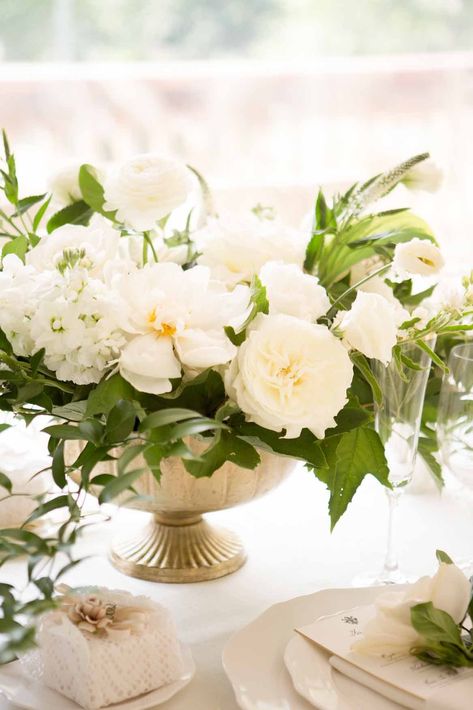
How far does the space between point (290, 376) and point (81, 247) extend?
0.80ft

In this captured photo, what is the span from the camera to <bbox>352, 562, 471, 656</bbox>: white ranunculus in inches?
30.0

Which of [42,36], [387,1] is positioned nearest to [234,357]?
[42,36]

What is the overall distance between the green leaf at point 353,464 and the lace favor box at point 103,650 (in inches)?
8.5

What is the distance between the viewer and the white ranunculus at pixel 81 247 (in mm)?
924

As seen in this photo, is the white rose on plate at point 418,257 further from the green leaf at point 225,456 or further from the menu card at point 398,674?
the menu card at point 398,674

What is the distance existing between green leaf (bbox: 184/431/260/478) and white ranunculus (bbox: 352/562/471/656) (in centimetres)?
17

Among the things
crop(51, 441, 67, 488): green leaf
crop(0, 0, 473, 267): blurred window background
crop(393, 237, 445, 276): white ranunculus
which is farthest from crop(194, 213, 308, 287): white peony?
crop(0, 0, 473, 267): blurred window background

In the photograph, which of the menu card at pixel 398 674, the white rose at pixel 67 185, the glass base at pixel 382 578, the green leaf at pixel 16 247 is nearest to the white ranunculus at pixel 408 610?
the menu card at pixel 398 674

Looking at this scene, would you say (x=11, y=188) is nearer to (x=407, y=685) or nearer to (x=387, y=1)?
(x=407, y=685)

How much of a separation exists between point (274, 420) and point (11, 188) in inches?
16.4

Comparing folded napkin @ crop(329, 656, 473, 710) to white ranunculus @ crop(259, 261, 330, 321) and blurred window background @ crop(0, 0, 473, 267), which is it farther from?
blurred window background @ crop(0, 0, 473, 267)

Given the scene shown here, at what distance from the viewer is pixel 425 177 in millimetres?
1188

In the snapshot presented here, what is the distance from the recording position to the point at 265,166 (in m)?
4.09

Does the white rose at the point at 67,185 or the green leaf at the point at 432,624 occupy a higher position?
the white rose at the point at 67,185
